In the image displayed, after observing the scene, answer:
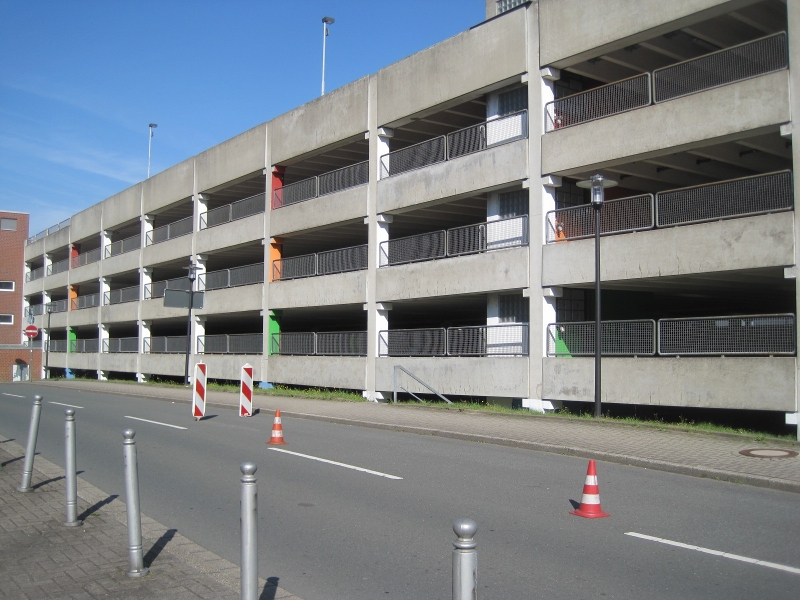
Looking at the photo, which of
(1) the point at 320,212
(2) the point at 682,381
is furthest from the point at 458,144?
(2) the point at 682,381

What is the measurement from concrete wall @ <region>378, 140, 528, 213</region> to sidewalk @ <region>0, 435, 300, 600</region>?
47.9 ft

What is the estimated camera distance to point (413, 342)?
23.6m

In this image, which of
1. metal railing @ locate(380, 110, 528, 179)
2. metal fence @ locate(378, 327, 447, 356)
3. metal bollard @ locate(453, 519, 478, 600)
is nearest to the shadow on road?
metal bollard @ locate(453, 519, 478, 600)

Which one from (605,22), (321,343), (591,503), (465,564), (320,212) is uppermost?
(605,22)

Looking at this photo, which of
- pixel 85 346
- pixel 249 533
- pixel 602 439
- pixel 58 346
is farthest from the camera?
pixel 58 346

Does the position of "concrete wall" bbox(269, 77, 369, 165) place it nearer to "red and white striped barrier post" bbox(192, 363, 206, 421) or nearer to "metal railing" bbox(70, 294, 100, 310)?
"red and white striped barrier post" bbox(192, 363, 206, 421)

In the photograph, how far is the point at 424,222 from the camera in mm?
27922

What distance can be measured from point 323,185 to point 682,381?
16597 millimetres

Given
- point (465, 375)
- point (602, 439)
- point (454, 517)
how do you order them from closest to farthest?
point (454, 517) < point (602, 439) < point (465, 375)

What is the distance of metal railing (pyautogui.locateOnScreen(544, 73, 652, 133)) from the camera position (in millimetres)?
18547

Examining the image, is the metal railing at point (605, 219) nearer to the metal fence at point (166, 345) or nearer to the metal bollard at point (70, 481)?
the metal bollard at point (70, 481)

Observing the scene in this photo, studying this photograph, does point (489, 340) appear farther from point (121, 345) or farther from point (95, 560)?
point (121, 345)

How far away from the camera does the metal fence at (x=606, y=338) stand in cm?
1703

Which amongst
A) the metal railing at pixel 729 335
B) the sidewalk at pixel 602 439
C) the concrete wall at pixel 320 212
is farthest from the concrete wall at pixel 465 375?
the concrete wall at pixel 320 212
